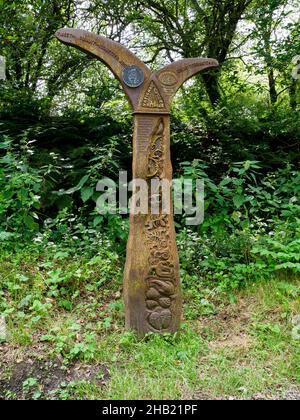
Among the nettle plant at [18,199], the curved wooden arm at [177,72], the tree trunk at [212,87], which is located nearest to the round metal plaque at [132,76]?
the curved wooden arm at [177,72]

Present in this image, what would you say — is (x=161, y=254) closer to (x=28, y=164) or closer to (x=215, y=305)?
(x=215, y=305)

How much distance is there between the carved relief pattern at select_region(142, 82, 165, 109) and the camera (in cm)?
312

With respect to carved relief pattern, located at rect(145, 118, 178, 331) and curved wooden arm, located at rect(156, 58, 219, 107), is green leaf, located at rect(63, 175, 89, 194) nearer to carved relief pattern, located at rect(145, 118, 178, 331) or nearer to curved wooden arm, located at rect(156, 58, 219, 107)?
carved relief pattern, located at rect(145, 118, 178, 331)

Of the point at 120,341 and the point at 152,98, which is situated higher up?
the point at 152,98

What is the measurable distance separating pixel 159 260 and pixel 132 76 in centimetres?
140

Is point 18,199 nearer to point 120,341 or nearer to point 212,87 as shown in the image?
point 120,341

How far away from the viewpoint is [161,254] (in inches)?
123

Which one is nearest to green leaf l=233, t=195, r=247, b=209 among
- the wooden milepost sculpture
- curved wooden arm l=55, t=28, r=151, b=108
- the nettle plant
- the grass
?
the grass

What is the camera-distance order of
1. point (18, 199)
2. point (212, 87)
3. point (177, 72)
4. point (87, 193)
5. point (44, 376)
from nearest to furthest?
point (44, 376)
point (177, 72)
point (18, 199)
point (87, 193)
point (212, 87)

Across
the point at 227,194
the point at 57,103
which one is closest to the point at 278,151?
the point at 227,194

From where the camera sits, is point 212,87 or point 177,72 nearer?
point 177,72

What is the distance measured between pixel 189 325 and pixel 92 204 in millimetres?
2069

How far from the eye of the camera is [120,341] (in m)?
2.93

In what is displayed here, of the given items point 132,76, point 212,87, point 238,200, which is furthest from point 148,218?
point 212,87
